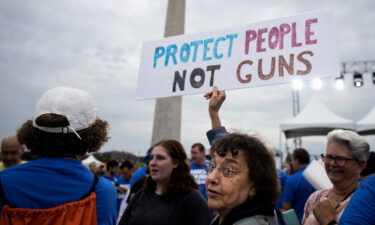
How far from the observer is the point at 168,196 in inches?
90.2

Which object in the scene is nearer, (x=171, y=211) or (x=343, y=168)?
(x=343, y=168)

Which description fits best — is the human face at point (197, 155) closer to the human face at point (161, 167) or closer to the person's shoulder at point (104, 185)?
the human face at point (161, 167)

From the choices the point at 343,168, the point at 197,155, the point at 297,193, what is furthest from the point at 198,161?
the point at 343,168

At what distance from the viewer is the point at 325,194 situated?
2.04m

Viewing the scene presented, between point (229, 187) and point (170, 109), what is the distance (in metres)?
8.55

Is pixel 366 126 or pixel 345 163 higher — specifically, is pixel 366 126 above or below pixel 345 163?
above

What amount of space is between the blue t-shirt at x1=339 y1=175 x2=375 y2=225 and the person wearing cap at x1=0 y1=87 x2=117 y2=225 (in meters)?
1.07

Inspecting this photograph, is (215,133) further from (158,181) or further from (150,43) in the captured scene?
(150,43)

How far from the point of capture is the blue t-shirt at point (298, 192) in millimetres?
3598

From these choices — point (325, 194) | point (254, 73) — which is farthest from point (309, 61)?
point (325, 194)

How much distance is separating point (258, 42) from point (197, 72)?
1.48 ft

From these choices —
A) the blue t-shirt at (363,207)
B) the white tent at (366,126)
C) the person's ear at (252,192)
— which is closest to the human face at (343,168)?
the blue t-shirt at (363,207)

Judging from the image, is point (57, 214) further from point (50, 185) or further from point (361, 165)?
point (361, 165)

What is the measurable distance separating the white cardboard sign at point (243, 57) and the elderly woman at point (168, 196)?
0.53m
